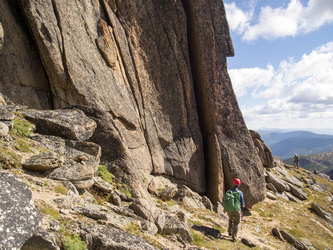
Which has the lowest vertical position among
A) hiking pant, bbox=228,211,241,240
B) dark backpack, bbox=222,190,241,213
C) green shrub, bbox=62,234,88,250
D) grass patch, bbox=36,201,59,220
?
hiking pant, bbox=228,211,241,240

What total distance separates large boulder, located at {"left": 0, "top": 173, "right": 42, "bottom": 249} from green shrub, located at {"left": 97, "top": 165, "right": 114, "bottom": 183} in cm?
723

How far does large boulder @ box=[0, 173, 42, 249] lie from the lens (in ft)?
18.5

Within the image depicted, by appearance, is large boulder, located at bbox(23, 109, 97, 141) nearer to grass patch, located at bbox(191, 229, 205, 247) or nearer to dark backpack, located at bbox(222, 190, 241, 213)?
grass patch, located at bbox(191, 229, 205, 247)

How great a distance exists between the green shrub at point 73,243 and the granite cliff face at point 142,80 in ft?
24.5

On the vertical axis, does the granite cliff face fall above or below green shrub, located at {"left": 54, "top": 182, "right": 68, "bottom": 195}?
above

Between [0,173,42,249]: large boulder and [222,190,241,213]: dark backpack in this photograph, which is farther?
[222,190,241,213]: dark backpack

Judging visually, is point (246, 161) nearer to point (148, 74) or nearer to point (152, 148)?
point (152, 148)

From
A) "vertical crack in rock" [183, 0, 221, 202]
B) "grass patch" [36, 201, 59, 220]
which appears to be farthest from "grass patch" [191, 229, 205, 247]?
"vertical crack in rock" [183, 0, 221, 202]

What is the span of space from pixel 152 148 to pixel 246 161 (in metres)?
12.7

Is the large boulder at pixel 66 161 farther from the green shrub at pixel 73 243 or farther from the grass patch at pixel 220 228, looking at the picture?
the grass patch at pixel 220 228

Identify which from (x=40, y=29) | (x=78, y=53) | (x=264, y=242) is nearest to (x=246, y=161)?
(x=264, y=242)

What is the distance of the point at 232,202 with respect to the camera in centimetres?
1708

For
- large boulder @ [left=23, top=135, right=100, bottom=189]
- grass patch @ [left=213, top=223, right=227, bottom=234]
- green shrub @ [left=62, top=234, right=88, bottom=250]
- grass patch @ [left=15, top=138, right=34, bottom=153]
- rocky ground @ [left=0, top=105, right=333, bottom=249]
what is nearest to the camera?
rocky ground @ [left=0, top=105, right=333, bottom=249]

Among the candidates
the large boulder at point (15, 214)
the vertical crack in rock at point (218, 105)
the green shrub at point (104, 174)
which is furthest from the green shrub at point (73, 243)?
the vertical crack in rock at point (218, 105)
